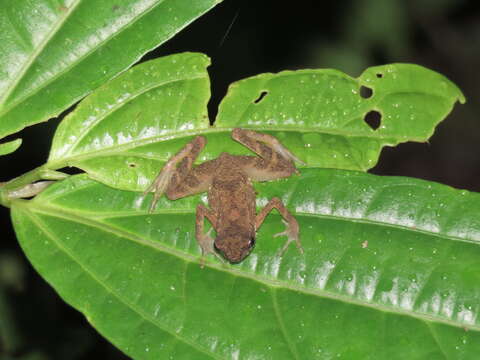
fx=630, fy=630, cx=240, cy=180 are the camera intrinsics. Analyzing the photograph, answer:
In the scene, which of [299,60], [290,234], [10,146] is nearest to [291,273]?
[290,234]

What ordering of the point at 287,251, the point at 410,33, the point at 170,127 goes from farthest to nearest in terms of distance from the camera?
the point at 410,33 → the point at 170,127 → the point at 287,251

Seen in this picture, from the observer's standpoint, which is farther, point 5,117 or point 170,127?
point 170,127

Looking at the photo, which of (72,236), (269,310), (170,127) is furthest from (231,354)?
(170,127)

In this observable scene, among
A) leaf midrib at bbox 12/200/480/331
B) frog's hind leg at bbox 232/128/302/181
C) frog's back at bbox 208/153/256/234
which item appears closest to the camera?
leaf midrib at bbox 12/200/480/331

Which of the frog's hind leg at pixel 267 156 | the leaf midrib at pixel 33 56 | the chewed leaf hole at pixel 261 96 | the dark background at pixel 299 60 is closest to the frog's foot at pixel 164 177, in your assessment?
the frog's hind leg at pixel 267 156

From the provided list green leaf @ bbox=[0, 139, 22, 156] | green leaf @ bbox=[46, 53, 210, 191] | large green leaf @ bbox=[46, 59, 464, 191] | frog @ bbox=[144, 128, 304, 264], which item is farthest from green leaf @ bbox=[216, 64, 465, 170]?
green leaf @ bbox=[0, 139, 22, 156]

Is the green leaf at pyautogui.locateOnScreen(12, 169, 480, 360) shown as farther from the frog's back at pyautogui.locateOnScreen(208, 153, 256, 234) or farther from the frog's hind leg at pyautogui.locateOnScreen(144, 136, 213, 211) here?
the frog's back at pyautogui.locateOnScreen(208, 153, 256, 234)

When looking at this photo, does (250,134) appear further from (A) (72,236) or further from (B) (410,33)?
(B) (410,33)
